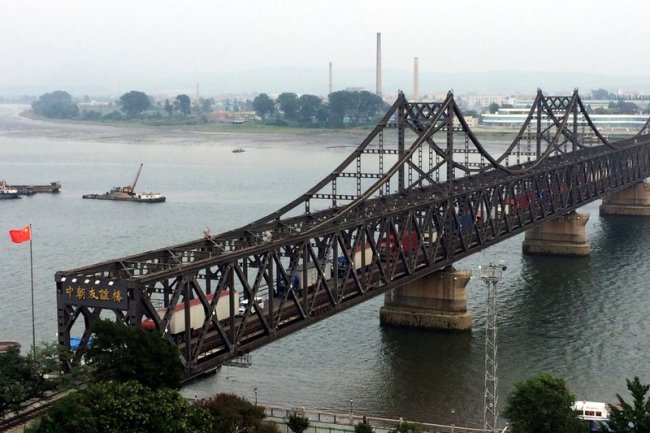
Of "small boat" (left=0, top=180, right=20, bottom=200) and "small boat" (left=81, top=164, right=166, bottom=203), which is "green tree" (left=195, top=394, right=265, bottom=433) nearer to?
"small boat" (left=81, top=164, right=166, bottom=203)

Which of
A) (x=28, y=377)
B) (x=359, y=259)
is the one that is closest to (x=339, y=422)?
(x=359, y=259)

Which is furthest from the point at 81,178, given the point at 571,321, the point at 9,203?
the point at 571,321

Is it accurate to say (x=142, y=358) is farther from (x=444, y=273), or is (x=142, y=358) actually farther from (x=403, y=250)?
(x=444, y=273)

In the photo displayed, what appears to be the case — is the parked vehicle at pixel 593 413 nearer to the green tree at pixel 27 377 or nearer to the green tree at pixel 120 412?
the green tree at pixel 120 412

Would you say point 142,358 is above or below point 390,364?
above

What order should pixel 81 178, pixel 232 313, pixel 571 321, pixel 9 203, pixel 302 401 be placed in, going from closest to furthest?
pixel 232 313, pixel 302 401, pixel 571 321, pixel 9 203, pixel 81 178

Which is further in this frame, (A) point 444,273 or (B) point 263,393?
(A) point 444,273

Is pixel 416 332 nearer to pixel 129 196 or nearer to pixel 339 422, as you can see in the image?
pixel 339 422

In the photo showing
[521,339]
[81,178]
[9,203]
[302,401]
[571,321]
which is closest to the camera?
[302,401]
